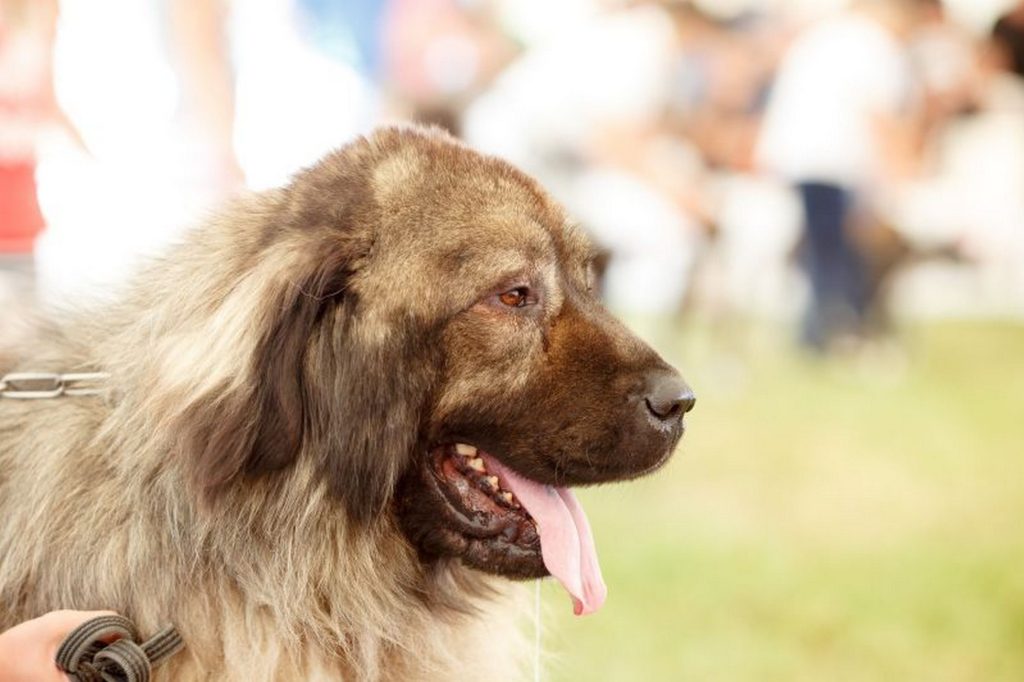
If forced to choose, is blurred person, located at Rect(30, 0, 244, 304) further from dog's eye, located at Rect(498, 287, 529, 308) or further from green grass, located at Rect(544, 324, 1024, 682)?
dog's eye, located at Rect(498, 287, 529, 308)

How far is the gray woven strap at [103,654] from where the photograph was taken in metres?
1.90

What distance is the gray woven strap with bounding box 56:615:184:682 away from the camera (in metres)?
1.90

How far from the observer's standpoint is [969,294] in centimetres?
686

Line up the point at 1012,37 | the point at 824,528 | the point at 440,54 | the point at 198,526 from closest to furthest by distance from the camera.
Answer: the point at 198,526, the point at 824,528, the point at 440,54, the point at 1012,37

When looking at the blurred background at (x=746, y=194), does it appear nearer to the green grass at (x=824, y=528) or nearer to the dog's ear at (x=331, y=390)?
the green grass at (x=824, y=528)

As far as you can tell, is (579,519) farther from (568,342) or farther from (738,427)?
(738,427)

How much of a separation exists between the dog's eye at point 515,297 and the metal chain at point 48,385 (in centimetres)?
81

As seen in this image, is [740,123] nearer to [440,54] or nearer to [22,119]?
[440,54]

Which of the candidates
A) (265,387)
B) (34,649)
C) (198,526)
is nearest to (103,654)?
(34,649)

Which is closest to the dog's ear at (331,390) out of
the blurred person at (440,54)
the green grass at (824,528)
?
the green grass at (824,528)

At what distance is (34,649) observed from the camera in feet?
6.25

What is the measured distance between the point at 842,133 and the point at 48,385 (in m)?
5.43

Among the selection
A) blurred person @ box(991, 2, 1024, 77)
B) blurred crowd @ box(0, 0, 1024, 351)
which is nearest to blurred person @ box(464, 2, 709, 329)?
blurred crowd @ box(0, 0, 1024, 351)

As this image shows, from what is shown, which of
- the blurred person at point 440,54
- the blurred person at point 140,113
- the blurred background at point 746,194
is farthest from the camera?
the blurred person at point 440,54
